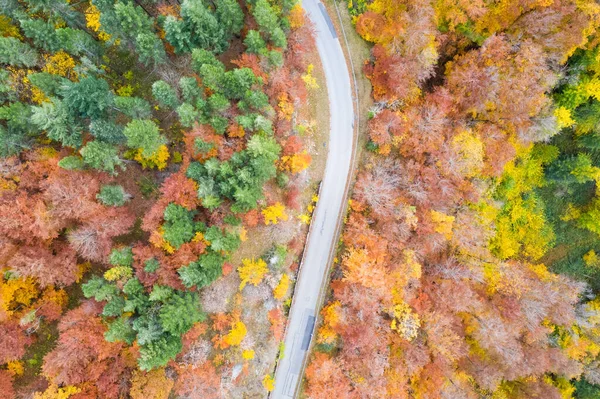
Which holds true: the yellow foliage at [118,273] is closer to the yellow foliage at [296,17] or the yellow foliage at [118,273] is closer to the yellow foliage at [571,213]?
the yellow foliage at [296,17]

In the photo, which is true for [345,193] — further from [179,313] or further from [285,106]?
[179,313]

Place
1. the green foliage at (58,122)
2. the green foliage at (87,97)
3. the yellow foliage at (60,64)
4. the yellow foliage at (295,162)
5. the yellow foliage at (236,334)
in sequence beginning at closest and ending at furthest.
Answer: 1. the green foliage at (58,122)
2. the green foliage at (87,97)
3. the yellow foliage at (60,64)
4. the yellow foliage at (295,162)
5. the yellow foliage at (236,334)

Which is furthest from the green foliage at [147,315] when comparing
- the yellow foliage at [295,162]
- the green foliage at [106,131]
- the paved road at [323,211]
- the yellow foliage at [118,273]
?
the yellow foliage at [295,162]

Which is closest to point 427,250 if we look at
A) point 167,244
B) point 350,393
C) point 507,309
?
point 507,309

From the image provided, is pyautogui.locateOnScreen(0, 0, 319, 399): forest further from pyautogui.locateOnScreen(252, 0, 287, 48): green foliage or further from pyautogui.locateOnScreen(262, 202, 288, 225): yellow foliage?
pyautogui.locateOnScreen(262, 202, 288, 225): yellow foliage

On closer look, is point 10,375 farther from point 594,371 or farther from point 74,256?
point 594,371

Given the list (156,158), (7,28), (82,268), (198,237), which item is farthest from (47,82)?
(198,237)
